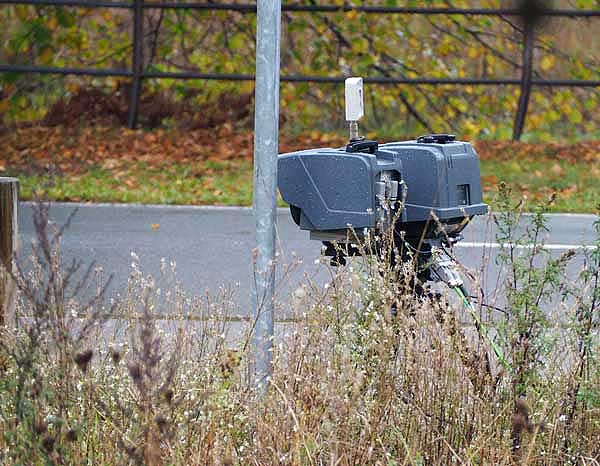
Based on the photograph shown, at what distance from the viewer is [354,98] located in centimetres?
363

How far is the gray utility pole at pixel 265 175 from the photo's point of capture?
137 inches

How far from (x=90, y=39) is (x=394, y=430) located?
1148 cm

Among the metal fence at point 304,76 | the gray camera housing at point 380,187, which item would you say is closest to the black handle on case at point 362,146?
the gray camera housing at point 380,187

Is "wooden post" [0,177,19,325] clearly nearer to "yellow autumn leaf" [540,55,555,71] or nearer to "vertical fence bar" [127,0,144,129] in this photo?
"vertical fence bar" [127,0,144,129]

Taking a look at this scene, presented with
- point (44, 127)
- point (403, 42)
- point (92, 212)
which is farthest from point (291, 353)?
point (403, 42)

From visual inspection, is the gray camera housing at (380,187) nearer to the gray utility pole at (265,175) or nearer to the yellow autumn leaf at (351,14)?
the gray utility pole at (265,175)

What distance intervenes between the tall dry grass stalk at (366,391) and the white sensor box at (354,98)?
1.59ft

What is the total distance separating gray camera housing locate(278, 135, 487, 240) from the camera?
3533 millimetres

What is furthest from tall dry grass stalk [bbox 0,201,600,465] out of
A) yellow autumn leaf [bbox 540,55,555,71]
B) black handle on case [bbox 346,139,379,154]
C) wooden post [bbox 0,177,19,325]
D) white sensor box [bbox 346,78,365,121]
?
yellow autumn leaf [bbox 540,55,555,71]

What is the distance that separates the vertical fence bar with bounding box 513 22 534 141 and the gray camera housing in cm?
905

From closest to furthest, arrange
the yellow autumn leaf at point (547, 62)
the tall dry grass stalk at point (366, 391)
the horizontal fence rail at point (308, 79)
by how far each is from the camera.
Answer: the tall dry grass stalk at point (366, 391), the horizontal fence rail at point (308, 79), the yellow autumn leaf at point (547, 62)

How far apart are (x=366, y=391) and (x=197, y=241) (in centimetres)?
486

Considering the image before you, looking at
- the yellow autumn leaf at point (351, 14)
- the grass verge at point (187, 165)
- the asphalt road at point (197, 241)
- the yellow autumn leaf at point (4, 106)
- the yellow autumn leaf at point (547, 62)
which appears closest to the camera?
the asphalt road at point (197, 241)

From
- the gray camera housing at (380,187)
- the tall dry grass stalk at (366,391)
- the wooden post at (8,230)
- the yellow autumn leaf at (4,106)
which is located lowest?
the tall dry grass stalk at (366,391)
